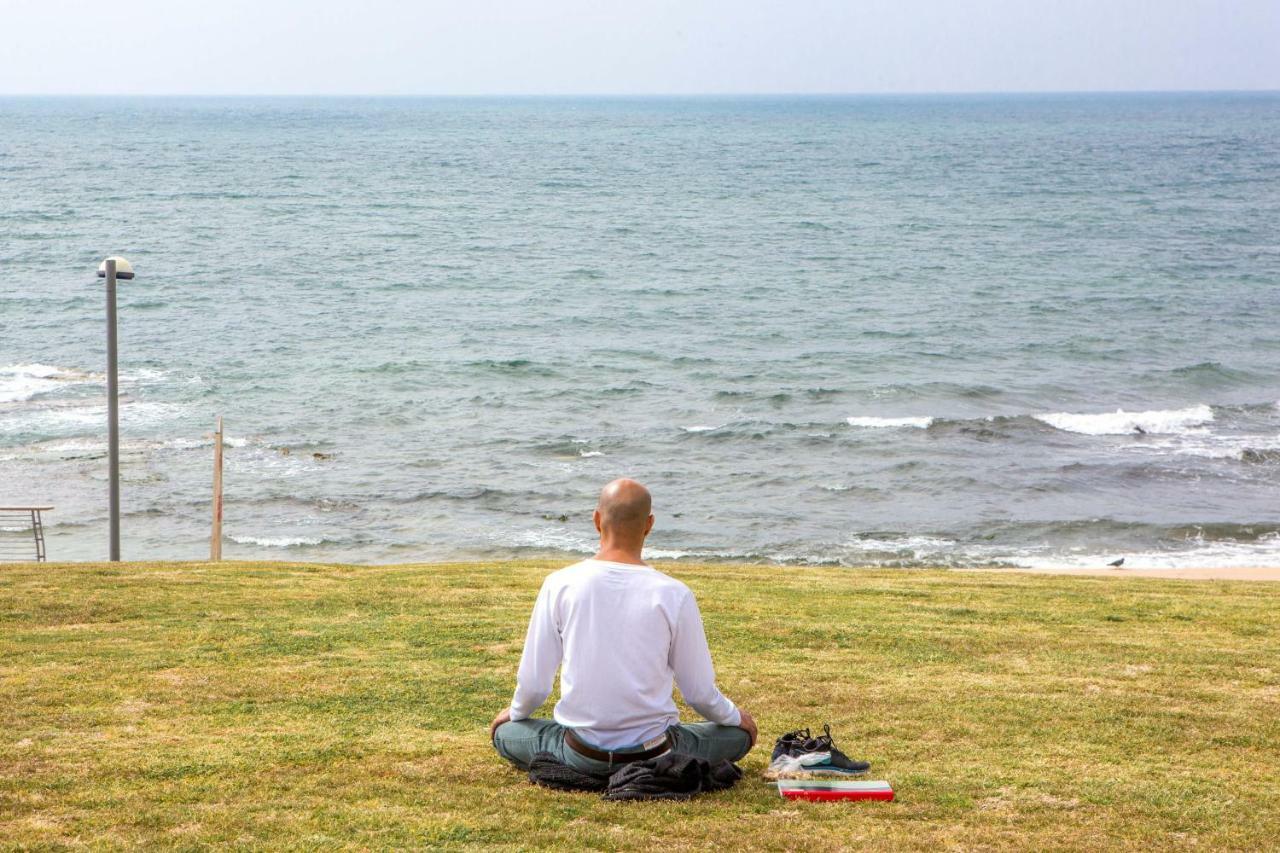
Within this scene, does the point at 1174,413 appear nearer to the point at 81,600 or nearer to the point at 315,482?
the point at 315,482

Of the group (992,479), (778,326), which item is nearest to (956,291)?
(778,326)

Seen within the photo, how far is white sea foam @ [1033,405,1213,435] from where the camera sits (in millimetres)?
30984

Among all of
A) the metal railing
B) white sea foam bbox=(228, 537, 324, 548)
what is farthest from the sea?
the metal railing

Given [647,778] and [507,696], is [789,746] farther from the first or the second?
[507,696]

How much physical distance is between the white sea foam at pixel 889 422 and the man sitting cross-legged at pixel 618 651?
26.6 meters

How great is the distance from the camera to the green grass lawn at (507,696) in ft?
17.9

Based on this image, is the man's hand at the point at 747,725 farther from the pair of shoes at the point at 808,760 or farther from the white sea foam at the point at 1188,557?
the white sea foam at the point at 1188,557

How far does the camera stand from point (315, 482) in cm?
2716

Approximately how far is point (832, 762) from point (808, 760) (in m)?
0.12

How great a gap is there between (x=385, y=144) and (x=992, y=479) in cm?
14161

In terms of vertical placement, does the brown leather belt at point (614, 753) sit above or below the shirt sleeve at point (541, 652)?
below

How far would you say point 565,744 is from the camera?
582 centimetres

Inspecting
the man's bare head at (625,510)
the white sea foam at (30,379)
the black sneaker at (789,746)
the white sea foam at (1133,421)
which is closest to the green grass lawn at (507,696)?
the black sneaker at (789,746)

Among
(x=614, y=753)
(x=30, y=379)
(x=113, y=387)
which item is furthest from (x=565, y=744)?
(x=30, y=379)
